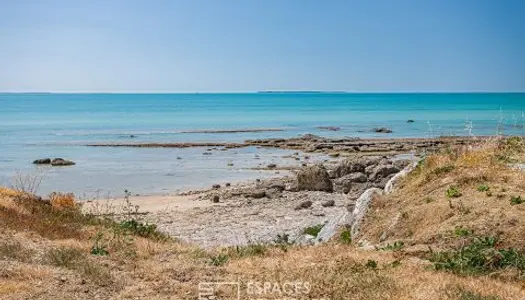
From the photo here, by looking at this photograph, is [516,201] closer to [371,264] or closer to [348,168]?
[371,264]

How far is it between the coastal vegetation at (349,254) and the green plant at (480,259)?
0.04ft

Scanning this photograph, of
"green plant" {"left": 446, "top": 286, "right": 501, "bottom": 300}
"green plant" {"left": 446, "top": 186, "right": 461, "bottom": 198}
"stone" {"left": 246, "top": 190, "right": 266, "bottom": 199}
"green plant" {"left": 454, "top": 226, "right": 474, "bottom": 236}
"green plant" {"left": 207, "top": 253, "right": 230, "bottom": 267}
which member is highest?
"green plant" {"left": 446, "top": 186, "right": 461, "bottom": 198}

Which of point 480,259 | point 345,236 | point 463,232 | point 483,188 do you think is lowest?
point 345,236

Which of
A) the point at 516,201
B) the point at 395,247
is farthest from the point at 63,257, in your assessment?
the point at 516,201

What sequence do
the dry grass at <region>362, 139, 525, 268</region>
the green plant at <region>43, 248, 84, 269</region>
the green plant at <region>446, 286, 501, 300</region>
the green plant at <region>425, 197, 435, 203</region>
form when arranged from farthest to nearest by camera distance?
1. the green plant at <region>425, 197, 435, 203</region>
2. the dry grass at <region>362, 139, 525, 268</region>
3. the green plant at <region>43, 248, 84, 269</region>
4. the green plant at <region>446, 286, 501, 300</region>

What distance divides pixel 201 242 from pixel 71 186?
16.8 metres

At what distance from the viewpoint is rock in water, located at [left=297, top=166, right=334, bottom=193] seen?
82.3 feet

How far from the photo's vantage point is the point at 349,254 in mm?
8539

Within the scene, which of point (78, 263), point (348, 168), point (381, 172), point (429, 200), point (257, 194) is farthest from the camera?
point (348, 168)

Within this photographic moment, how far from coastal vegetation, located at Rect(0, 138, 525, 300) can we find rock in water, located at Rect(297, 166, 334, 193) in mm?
12667

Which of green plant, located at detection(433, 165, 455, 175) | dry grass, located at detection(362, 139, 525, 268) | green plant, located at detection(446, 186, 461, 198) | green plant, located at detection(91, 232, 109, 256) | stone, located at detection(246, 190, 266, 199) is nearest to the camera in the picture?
dry grass, located at detection(362, 139, 525, 268)

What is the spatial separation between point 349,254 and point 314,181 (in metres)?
16.8

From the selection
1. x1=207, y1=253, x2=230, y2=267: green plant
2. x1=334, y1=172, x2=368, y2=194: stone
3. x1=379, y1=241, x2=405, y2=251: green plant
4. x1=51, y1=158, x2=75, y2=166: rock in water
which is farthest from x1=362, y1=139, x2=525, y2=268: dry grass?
x1=51, y1=158, x2=75, y2=166: rock in water

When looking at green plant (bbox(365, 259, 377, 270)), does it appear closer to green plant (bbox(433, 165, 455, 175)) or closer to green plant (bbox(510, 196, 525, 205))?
green plant (bbox(510, 196, 525, 205))
